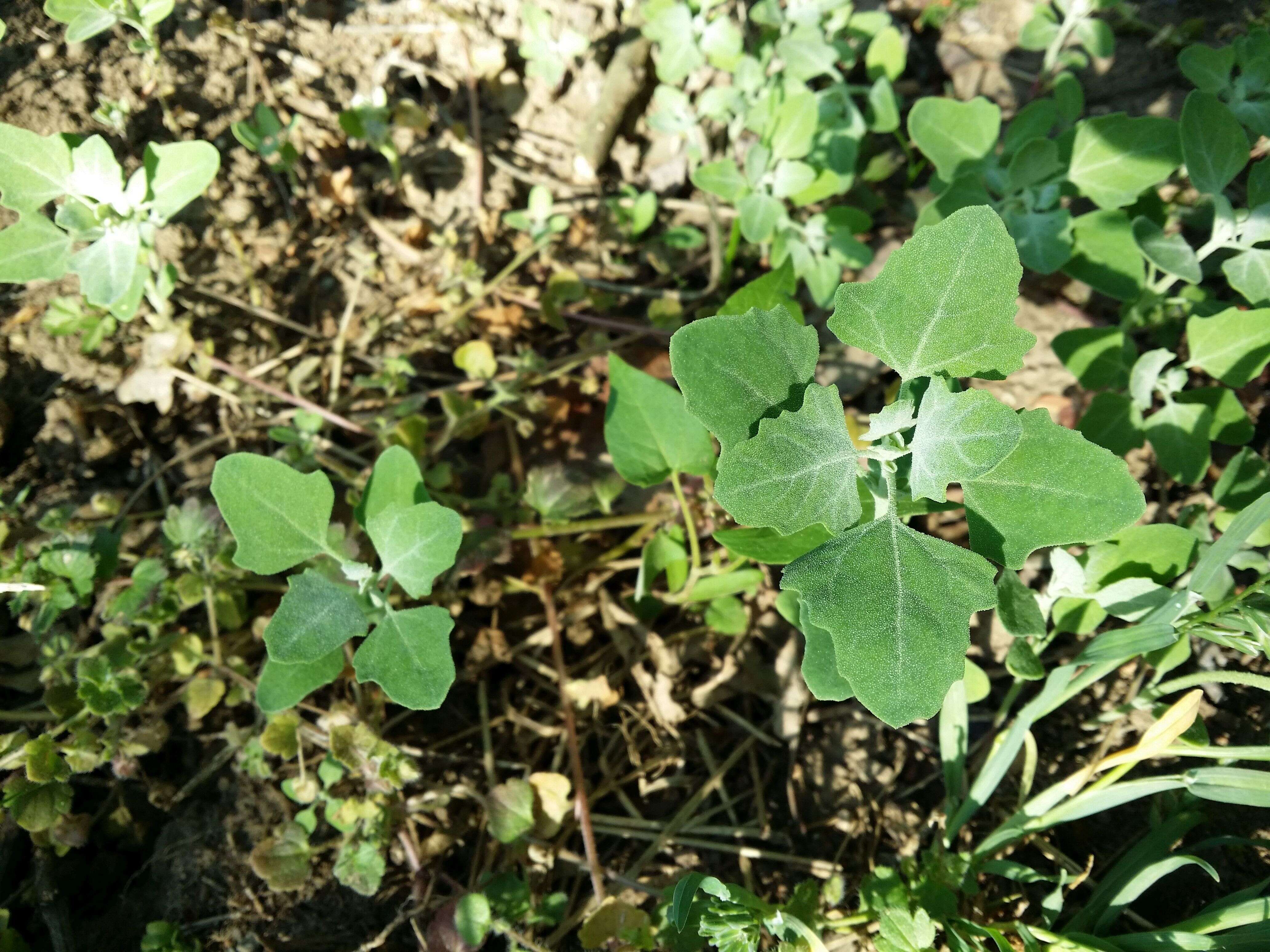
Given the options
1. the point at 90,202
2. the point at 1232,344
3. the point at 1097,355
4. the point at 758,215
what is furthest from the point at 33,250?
the point at 1232,344

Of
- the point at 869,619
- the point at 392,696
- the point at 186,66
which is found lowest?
the point at 392,696

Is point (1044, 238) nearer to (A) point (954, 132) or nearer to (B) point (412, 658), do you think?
(A) point (954, 132)

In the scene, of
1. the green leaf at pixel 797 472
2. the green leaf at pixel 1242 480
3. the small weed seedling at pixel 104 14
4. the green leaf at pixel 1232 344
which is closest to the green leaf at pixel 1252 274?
the green leaf at pixel 1232 344

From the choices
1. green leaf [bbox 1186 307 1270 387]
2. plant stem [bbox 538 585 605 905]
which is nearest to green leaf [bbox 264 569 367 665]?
plant stem [bbox 538 585 605 905]

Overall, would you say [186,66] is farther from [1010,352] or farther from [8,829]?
[1010,352]

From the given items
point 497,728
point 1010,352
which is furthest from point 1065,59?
point 497,728
